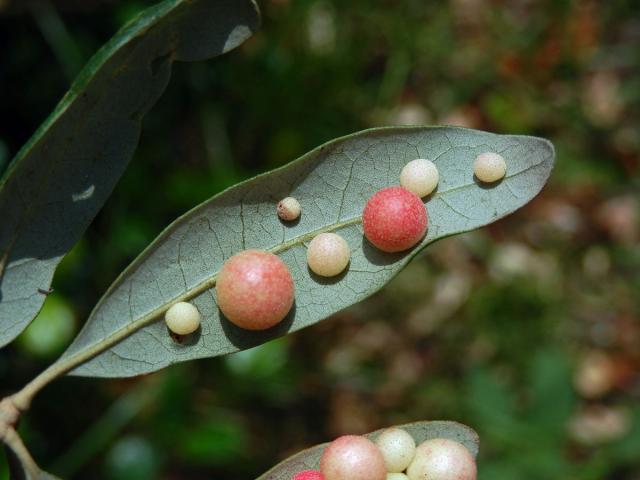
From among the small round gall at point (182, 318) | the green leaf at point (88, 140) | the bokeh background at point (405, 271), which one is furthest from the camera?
the bokeh background at point (405, 271)

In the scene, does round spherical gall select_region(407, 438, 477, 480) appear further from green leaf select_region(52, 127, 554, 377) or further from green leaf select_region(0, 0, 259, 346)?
green leaf select_region(0, 0, 259, 346)

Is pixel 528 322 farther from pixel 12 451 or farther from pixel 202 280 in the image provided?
pixel 12 451

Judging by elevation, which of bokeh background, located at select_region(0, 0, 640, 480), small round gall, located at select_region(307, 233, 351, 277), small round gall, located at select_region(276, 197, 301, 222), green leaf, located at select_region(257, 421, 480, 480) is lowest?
bokeh background, located at select_region(0, 0, 640, 480)

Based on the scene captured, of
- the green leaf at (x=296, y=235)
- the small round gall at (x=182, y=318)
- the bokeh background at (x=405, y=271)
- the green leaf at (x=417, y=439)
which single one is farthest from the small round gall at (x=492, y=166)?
the bokeh background at (x=405, y=271)

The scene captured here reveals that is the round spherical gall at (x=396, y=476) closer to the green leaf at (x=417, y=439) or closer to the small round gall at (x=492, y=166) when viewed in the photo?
the green leaf at (x=417, y=439)

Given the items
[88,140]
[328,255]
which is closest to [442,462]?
[328,255]

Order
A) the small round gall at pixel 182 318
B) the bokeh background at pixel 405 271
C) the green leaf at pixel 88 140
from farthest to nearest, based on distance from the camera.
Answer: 1. the bokeh background at pixel 405 271
2. the small round gall at pixel 182 318
3. the green leaf at pixel 88 140

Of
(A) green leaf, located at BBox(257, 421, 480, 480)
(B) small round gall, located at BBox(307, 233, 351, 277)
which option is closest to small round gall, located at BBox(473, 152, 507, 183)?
(B) small round gall, located at BBox(307, 233, 351, 277)
